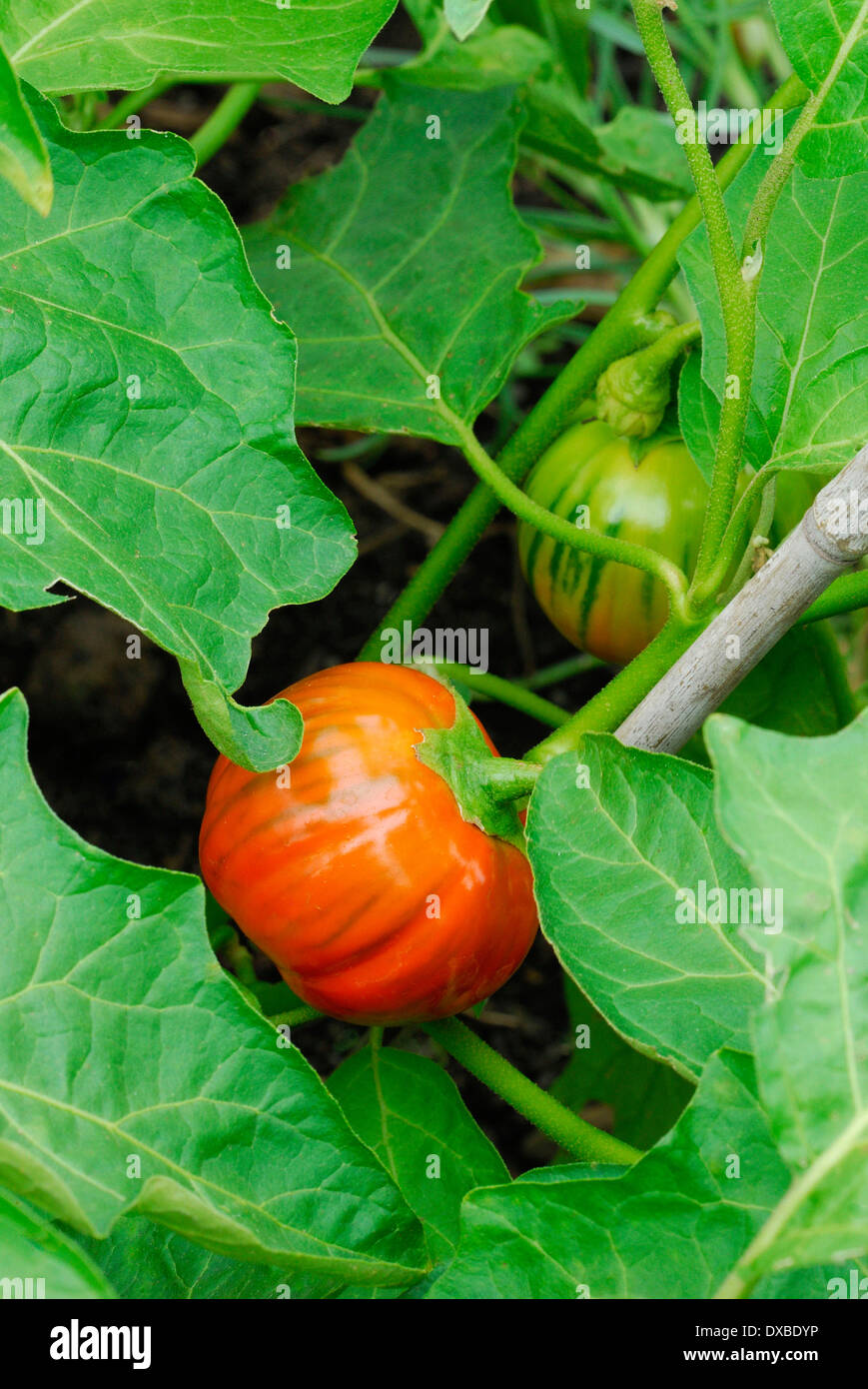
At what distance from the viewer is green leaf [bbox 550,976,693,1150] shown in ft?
3.86

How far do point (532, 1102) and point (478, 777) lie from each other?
24 cm

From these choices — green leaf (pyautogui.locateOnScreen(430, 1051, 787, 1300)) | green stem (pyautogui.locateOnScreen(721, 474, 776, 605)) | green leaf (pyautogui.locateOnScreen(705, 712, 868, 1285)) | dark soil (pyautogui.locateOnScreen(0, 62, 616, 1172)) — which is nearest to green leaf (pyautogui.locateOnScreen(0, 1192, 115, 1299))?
green leaf (pyautogui.locateOnScreen(430, 1051, 787, 1300))

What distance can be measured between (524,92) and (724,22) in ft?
1.73

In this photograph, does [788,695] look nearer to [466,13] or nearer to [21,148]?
[466,13]

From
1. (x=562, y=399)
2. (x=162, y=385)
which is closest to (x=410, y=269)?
(x=562, y=399)

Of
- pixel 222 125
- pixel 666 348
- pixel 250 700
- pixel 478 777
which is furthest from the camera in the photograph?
pixel 250 700

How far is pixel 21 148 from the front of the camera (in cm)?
60

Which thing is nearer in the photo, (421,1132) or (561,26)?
(421,1132)

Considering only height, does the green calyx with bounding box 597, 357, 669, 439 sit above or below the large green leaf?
above

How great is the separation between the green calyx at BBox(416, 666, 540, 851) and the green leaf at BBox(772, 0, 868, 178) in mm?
416

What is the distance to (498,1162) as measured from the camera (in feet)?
3.19

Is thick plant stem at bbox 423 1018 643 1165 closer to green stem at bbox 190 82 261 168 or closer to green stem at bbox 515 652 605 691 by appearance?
green stem at bbox 515 652 605 691
